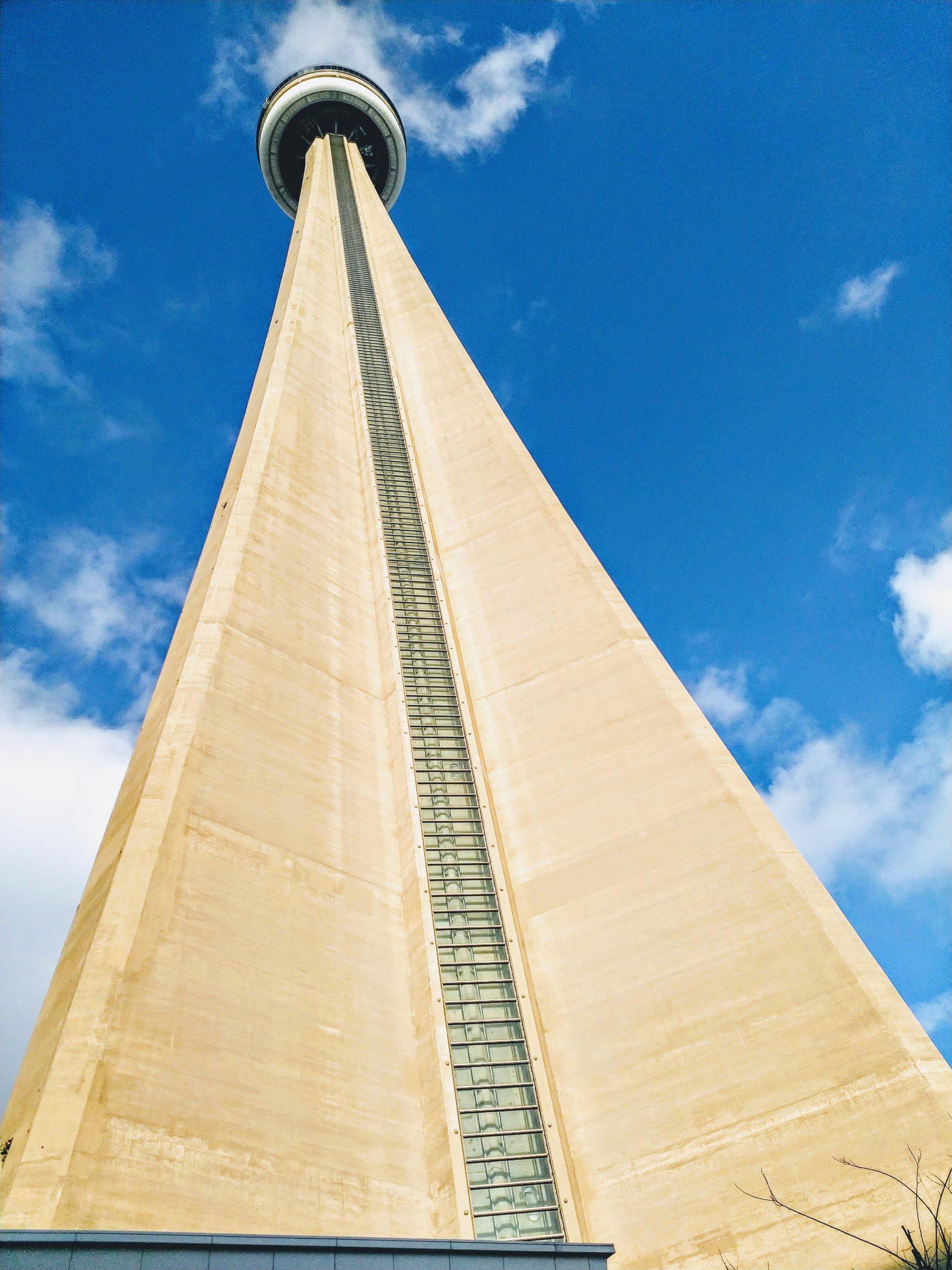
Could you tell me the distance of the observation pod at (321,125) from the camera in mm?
37594

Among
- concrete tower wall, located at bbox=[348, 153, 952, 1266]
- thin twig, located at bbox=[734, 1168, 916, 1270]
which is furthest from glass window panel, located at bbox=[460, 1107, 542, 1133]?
thin twig, located at bbox=[734, 1168, 916, 1270]

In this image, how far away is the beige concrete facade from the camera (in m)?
7.05

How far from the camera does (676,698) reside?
1158cm

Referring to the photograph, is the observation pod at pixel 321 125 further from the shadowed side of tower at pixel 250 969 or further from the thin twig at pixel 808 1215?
the thin twig at pixel 808 1215

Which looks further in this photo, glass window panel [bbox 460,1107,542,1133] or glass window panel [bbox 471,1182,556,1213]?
glass window panel [bbox 460,1107,542,1133]

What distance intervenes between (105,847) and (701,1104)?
19.6ft

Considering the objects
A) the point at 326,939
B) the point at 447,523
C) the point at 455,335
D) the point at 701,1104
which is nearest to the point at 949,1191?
the point at 701,1104

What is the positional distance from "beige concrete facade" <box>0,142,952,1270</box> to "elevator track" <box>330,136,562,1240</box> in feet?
0.80

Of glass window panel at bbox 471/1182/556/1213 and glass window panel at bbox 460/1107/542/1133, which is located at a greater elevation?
glass window panel at bbox 460/1107/542/1133

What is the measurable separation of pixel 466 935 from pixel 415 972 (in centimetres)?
83

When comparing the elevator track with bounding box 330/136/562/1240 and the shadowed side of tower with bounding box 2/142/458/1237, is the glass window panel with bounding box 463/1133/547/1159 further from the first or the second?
the shadowed side of tower with bounding box 2/142/458/1237

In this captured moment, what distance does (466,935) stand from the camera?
34.4 ft

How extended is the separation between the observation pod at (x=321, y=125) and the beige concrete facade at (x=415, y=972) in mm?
30296

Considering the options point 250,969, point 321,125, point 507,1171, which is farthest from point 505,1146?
point 321,125
